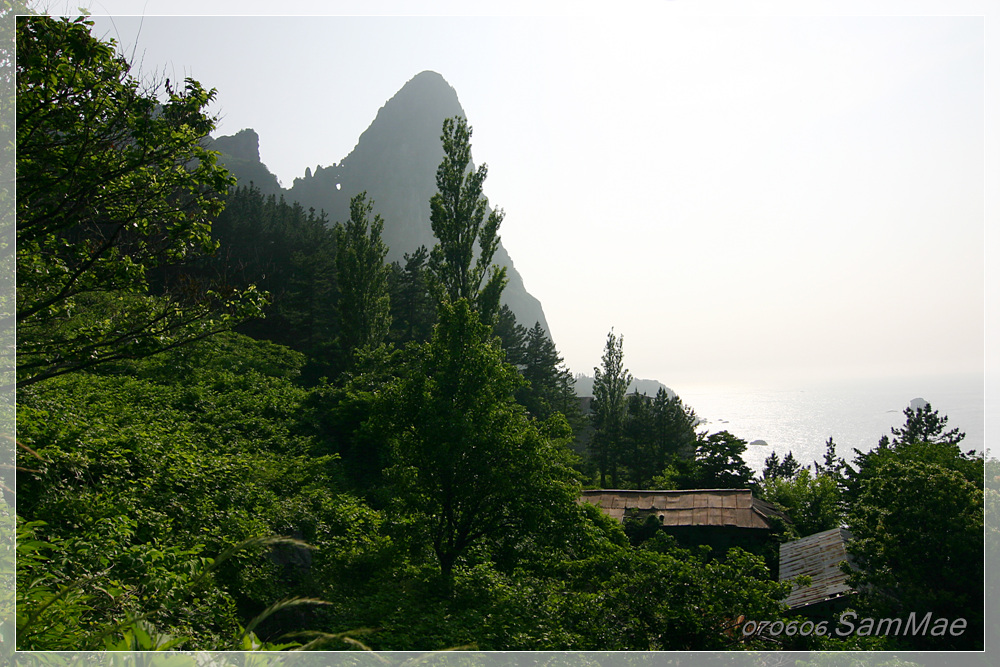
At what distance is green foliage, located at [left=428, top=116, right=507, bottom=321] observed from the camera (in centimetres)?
1766

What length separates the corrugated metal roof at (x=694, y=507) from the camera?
1222cm

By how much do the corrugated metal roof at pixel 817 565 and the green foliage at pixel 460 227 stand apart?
10.8 meters

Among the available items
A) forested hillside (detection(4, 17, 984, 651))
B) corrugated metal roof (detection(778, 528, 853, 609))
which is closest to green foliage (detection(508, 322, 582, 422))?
forested hillside (detection(4, 17, 984, 651))

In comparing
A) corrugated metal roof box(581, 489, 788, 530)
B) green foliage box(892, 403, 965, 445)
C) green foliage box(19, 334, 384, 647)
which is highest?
green foliage box(892, 403, 965, 445)

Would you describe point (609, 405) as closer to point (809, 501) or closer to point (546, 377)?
point (546, 377)

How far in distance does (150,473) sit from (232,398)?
7339 millimetres

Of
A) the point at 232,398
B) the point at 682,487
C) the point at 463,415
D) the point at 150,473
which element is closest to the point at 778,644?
the point at 463,415

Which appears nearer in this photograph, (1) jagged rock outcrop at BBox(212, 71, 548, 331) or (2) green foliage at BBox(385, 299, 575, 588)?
(2) green foliage at BBox(385, 299, 575, 588)

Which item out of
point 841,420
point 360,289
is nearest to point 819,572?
point 360,289

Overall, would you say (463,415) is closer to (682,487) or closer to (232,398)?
(232,398)

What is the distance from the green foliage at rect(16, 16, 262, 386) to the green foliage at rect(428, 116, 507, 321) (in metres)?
12.6

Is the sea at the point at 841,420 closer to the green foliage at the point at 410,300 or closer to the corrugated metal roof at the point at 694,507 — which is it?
the corrugated metal roof at the point at 694,507

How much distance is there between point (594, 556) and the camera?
699 cm

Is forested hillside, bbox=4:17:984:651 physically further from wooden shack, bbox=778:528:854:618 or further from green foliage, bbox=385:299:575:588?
wooden shack, bbox=778:528:854:618
